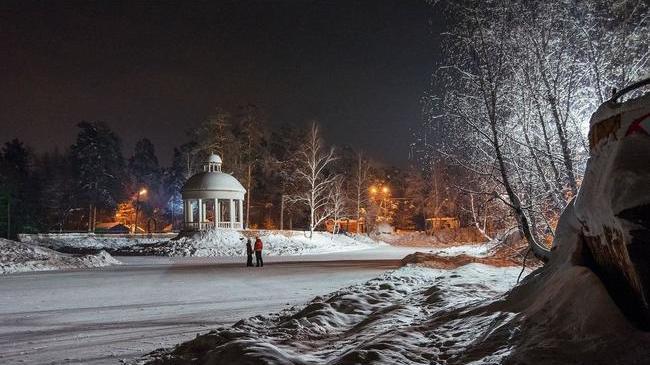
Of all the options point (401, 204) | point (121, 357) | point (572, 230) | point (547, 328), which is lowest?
point (121, 357)

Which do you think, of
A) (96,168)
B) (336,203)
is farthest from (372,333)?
(96,168)

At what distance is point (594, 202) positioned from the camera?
17.4ft

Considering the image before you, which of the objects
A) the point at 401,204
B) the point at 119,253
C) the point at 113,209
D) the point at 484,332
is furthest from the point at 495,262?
the point at 113,209

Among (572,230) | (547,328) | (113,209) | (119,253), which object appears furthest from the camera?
(113,209)

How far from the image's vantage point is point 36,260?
26.8 meters

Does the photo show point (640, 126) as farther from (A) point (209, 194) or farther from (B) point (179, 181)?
(B) point (179, 181)

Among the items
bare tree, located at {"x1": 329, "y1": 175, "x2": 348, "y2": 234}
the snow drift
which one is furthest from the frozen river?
bare tree, located at {"x1": 329, "y1": 175, "x2": 348, "y2": 234}

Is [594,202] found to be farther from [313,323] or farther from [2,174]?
[2,174]

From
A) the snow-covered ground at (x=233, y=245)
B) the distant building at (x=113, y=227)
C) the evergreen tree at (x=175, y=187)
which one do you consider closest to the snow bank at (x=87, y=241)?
the snow-covered ground at (x=233, y=245)

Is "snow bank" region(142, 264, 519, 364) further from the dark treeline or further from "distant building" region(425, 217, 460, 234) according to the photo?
"distant building" region(425, 217, 460, 234)

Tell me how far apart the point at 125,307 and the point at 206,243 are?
29.0m

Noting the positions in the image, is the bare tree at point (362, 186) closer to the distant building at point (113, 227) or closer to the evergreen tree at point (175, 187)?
the evergreen tree at point (175, 187)

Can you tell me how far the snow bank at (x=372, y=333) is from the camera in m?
5.73

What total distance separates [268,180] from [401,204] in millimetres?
27084
